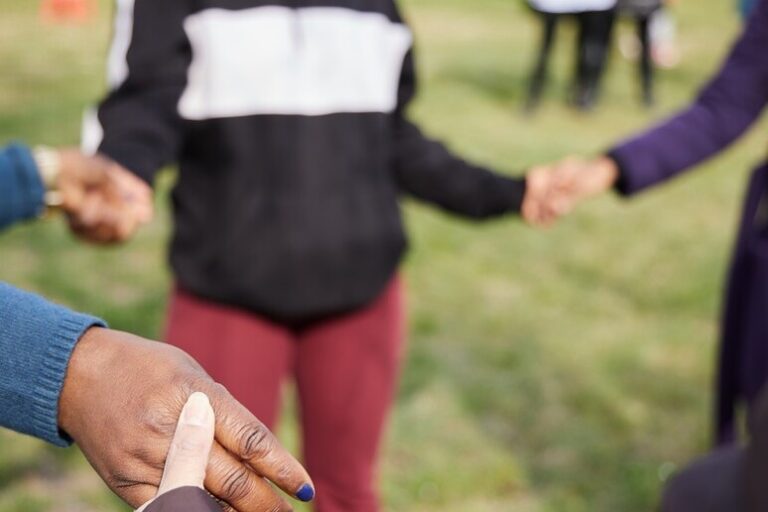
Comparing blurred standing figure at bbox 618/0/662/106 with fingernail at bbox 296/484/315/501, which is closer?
fingernail at bbox 296/484/315/501

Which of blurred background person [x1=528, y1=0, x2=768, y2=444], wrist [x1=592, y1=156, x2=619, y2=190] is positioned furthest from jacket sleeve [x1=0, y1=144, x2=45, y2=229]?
wrist [x1=592, y1=156, x2=619, y2=190]

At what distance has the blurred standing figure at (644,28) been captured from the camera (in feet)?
30.1

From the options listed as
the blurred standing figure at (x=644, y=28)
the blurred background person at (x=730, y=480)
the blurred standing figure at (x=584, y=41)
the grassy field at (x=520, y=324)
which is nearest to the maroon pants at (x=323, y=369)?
the blurred background person at (x=730, y=480)

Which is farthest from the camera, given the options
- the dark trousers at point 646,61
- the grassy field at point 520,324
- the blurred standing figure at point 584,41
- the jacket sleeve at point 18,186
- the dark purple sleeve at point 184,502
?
the dark trousers at point 646,61

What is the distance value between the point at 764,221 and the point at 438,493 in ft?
4.72

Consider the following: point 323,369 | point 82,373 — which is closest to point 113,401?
point 82,373

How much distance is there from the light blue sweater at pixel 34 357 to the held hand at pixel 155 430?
0.03m

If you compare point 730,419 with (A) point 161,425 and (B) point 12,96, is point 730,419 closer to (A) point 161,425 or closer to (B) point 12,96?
(A) point 161,425

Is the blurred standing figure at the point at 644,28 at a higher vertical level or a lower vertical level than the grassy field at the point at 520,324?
lower

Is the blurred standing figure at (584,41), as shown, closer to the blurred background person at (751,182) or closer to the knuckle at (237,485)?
the blurred background person at (751,182)

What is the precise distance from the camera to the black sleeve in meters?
2.49

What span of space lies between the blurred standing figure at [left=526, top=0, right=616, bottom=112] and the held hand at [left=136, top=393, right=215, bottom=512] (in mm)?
8169

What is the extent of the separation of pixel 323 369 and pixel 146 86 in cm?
74

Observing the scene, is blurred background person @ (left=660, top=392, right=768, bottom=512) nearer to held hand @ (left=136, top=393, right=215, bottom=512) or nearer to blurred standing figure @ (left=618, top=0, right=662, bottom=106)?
held hand @ (left=136, top=393, right=215, bottom=512)
